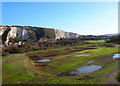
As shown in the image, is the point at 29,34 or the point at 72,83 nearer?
the point at 72,83

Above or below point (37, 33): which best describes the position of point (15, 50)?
below

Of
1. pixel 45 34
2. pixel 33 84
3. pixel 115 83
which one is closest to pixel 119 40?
pixel 45 34

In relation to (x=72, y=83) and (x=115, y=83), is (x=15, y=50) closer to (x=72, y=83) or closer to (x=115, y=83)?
(x=72, y=83)

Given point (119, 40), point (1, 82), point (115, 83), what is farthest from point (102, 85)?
point (119, 40)

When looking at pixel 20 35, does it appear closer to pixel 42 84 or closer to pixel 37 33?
pixel 37 33

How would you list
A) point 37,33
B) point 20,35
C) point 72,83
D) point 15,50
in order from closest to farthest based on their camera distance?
point 72,83 → point 15,50 → point 20,35 → point 37,33

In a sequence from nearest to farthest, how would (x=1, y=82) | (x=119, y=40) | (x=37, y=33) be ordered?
(x=1, y=82) → (x=119, y=40) → (x=37, y=33)

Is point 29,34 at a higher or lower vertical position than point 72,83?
higher

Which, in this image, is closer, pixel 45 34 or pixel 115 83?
pixel 115 83

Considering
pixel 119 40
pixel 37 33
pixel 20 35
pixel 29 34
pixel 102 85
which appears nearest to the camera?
pixel 102 85
